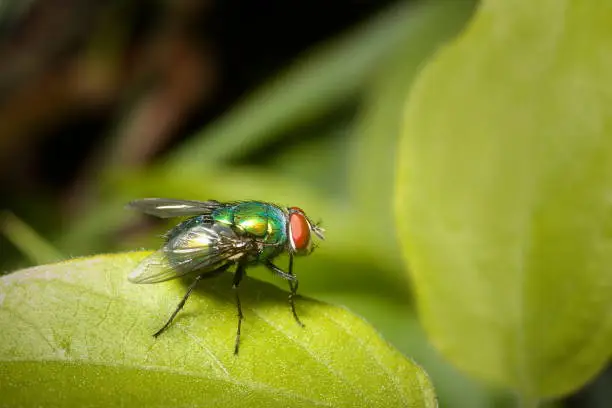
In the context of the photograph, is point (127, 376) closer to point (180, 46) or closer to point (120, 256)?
point (120, 256)

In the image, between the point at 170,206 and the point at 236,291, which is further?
the point at 170,206

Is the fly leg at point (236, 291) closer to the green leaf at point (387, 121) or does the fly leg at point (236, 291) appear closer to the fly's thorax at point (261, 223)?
the fly's thorax at point (261, 223)

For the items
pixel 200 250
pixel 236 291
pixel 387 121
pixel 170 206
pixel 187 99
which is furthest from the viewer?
pixel 187 99

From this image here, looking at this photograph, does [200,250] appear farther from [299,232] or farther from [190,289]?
[190,289]

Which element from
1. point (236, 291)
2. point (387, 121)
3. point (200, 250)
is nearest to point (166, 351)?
point (236, 291)

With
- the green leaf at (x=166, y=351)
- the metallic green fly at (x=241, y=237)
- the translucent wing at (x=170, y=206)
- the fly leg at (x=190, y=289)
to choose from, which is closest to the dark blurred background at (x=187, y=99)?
the translucent wing at (x=170, y=206)

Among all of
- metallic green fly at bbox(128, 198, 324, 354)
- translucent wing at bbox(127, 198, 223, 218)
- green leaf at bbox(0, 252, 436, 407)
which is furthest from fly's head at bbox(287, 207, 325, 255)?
green leaf at bbox(0, 252, 436, 407)
